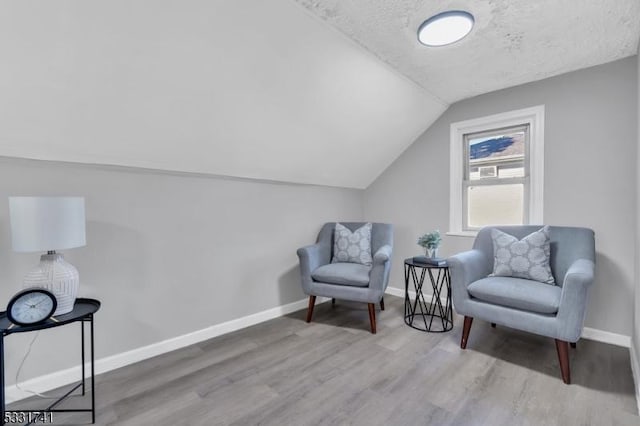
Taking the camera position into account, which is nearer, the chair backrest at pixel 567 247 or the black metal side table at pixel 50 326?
the black metal side table at pixel 50 326

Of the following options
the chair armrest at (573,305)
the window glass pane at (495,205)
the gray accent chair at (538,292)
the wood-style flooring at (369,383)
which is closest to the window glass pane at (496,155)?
the window glass pane at (495,205)

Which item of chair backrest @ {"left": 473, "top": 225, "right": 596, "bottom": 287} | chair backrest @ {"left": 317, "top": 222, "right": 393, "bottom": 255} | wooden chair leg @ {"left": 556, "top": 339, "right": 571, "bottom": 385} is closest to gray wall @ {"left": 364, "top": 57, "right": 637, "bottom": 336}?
chair backrest @ {"left": 473, "top": 225, "right": 596, "bottom": 287}

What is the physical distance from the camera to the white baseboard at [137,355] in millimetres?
1771

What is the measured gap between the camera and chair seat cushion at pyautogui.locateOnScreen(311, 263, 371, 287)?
2.67m

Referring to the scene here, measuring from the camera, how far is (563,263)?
235cm

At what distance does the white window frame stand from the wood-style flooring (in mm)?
1126

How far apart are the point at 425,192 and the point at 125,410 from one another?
126 inches

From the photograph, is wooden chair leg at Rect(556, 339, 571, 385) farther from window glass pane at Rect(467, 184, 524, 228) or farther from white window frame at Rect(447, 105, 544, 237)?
window glass pane at Rect(467, 184, 524, 228)

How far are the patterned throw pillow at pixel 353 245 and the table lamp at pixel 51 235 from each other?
216 cm

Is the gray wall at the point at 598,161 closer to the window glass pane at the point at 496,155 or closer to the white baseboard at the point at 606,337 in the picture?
the white baseboard at the point at 606,337

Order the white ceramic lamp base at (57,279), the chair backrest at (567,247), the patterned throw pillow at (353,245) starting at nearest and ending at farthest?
1. the white ceramic lamp base at (57,279)
2. the chair backrest at (567,247)
3. the patterned throw pillow at (353,245)

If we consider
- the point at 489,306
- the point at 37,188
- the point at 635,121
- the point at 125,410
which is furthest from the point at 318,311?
the point at 635,121

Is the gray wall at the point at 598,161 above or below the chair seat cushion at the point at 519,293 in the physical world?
above

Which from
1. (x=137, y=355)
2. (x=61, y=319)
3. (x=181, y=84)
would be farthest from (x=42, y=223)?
(x=137, y=355)
